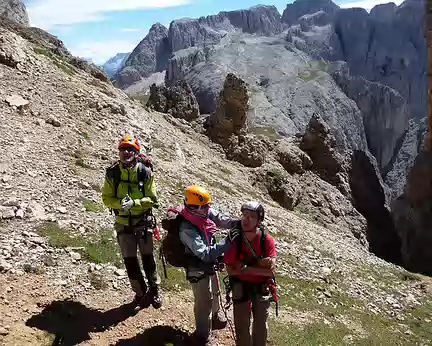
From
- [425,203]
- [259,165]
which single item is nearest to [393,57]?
[425,203]

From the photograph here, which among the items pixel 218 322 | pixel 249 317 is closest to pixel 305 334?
pixel 218 322

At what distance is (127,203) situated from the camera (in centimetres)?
875

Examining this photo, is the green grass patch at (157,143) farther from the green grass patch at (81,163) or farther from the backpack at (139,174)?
the backpack at (139,174)

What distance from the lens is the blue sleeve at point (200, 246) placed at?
296 inches

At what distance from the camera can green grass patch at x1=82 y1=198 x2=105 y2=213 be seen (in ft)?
48.7

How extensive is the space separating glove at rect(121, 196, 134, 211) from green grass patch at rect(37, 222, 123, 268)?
12.4 ft

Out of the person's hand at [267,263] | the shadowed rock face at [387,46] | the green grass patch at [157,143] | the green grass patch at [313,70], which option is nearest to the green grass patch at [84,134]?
the green grass patch at [157,143]

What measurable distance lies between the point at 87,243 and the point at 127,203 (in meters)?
4.55

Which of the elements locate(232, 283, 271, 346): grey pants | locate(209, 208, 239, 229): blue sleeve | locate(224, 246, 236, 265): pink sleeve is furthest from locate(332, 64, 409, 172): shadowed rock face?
locate(224, 246, 236, 265): pink sleeve

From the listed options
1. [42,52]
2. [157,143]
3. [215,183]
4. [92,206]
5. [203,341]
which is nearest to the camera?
[203,341]

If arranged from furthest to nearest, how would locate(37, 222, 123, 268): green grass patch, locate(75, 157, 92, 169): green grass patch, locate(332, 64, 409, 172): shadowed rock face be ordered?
locate(332, 64, 409, 172): shadowed rock face < locate(75, 157, 92, 169): green grass patch < locate(37, 222, 123, 268): green grass patch

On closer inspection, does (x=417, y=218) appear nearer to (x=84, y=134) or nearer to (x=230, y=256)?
(x=84, y=134)

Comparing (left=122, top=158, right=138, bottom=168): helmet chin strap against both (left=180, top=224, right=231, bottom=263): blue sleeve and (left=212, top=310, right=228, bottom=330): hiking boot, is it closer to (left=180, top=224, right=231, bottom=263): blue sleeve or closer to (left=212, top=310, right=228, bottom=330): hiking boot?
(left=180, top=224, right=231, bottom=263): blue sleeve

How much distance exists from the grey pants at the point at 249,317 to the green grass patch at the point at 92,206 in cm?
814
